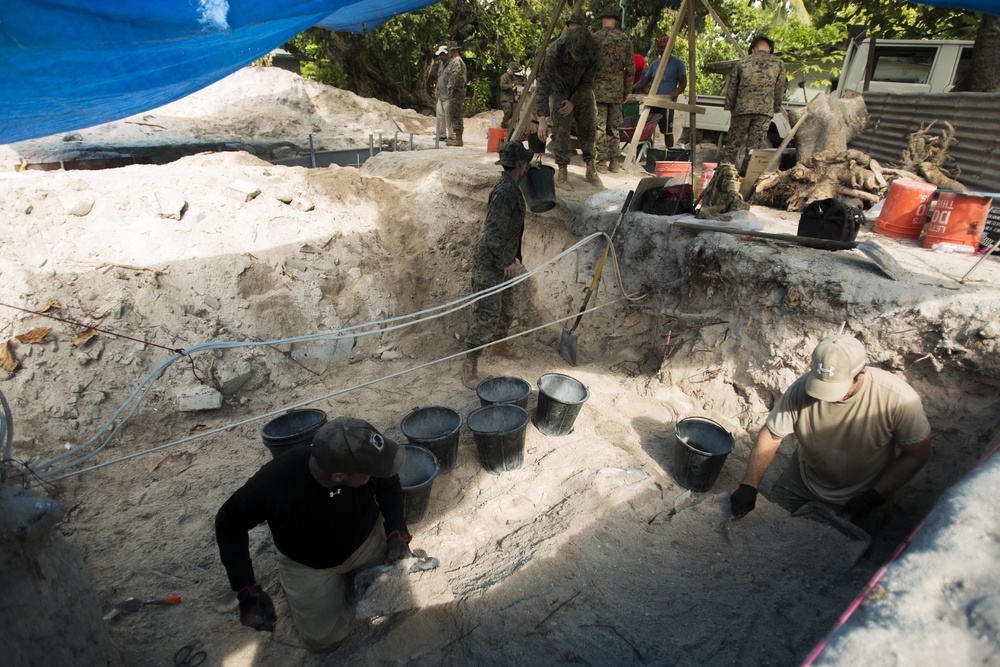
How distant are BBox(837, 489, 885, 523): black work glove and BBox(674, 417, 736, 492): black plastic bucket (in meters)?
0.73

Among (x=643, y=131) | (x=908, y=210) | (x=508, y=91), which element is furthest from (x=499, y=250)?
(x=508, y=91)

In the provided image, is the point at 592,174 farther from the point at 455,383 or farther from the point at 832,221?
the point at 455,383

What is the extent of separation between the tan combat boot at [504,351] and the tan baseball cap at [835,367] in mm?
3172

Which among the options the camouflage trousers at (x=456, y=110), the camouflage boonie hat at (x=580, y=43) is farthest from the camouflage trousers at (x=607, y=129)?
the camouflage trousers at (x=456, y=110)

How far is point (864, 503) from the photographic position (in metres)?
2.99

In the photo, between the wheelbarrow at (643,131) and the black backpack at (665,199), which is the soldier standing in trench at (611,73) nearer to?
the wheelbarrow at (643,131)

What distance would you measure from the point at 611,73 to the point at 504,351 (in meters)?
4.29

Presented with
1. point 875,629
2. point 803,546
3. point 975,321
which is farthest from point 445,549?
point 975,321

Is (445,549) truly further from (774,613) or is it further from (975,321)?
(975,321)

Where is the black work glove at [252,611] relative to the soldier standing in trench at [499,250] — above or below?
below

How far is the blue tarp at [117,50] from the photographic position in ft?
9.09

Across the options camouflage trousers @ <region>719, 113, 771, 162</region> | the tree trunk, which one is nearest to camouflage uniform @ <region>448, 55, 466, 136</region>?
camouflage trousers @ <region>719, 113, 771, 162</region>

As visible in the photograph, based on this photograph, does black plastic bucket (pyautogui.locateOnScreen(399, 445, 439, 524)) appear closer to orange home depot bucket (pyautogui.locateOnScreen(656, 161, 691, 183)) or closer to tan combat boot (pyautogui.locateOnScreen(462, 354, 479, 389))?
tan combat boot (pyautogui.locateOnScreen(462, 354, 479, 389))

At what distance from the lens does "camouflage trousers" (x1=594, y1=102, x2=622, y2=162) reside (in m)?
7.13
